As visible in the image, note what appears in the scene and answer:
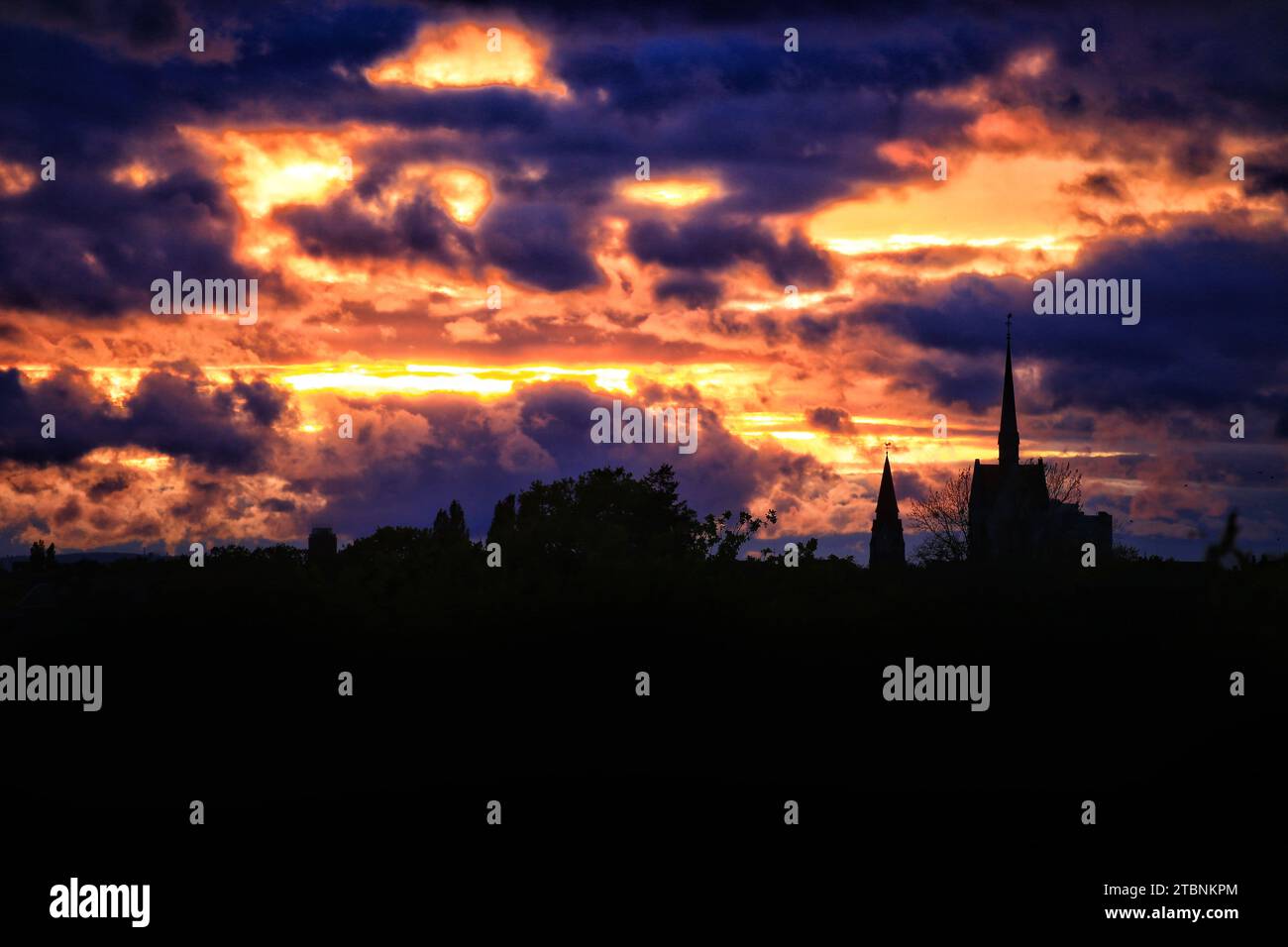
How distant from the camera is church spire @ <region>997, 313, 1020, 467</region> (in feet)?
455

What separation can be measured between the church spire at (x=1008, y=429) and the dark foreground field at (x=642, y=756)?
118 metres

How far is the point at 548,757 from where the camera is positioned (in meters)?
21.2

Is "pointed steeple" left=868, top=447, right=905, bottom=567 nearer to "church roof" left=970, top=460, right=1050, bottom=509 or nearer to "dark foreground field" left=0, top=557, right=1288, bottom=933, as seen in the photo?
"church roof" left=970, top=460, right=1050, bottom=509

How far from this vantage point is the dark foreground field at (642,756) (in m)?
20.3

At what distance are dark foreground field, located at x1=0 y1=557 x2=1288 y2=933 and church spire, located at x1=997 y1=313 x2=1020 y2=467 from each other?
11820cm

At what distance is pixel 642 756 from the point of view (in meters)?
21.1

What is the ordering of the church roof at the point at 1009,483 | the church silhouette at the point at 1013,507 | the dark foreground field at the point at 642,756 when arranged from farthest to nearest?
the church roof at the point at 1009,483, the church silhouette at the point at 1013,507, the dark foreground field at the point at 642,756

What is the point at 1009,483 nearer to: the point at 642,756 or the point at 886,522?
the point at 886,522

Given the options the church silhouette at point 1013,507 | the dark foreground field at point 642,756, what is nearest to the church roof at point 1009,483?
the church silhouette at point 1013,507

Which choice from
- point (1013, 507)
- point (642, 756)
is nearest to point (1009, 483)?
point (1013, 507)

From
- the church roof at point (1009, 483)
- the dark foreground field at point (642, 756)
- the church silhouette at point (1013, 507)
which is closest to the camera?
the dark foreground field at point (642, 756)

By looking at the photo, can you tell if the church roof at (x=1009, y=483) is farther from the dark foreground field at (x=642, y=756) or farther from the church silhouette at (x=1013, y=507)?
the dark foreground field at (x=642, y=756)

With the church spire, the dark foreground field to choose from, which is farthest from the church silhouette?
the dark foreground field
